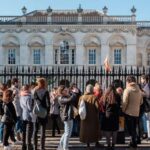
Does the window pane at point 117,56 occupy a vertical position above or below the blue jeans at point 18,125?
above

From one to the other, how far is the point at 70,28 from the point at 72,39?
44.8 inches

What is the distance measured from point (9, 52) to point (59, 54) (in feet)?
17.1

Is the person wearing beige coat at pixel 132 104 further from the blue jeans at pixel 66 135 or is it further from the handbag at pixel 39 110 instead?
the handbag at pixel 39 110

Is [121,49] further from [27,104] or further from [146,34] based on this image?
[27,104]

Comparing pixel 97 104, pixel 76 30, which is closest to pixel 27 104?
pixel 97 104

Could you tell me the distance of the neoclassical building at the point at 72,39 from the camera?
5484cm

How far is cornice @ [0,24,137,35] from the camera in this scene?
5466 centimetres

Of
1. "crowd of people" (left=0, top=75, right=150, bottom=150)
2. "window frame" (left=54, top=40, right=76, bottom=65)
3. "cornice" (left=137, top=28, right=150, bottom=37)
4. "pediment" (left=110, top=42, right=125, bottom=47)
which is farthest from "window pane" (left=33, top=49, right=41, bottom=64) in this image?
"crowd of people" (left=0, top=75, right=150, bottom=150)

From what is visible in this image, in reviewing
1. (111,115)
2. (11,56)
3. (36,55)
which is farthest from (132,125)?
(11,56)

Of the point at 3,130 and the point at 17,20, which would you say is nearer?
the point at 3,130

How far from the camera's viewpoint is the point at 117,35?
54812 millimetres

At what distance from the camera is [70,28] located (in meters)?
55.1

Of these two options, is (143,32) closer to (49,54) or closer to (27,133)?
(49,54)

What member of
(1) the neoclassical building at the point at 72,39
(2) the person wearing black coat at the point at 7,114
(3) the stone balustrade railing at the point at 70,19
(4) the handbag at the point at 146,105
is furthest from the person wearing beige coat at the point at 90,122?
(3) the stone balustrade railing at the point at 70,19
